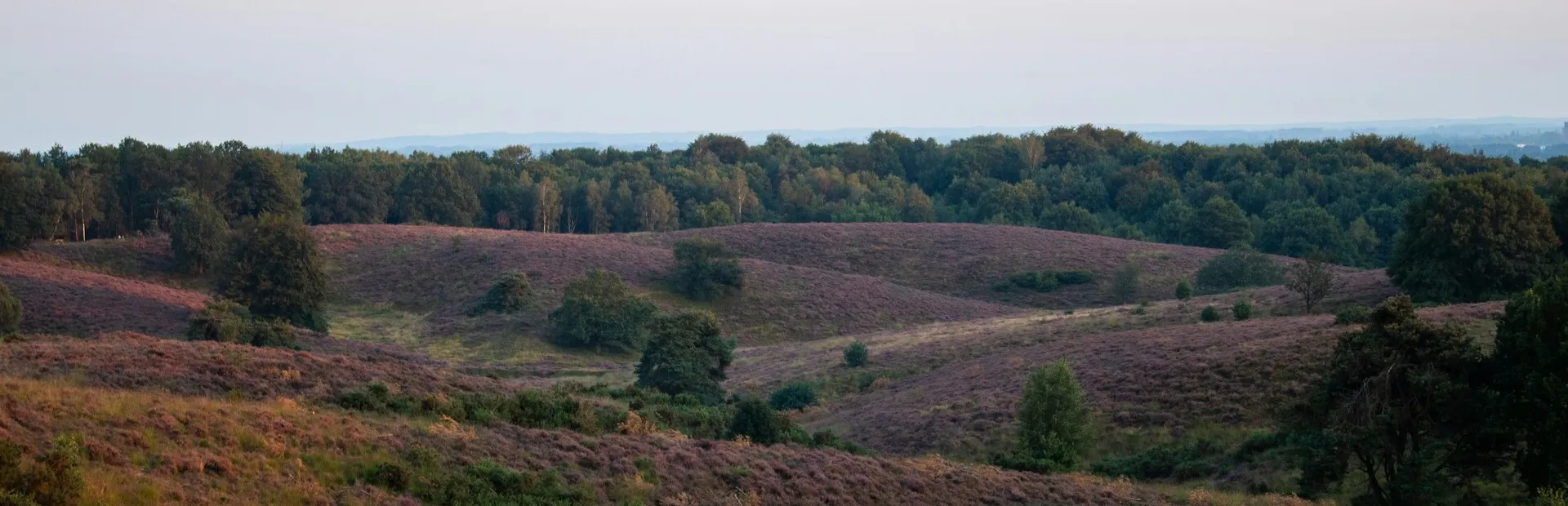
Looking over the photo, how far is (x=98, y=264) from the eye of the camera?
53031mm

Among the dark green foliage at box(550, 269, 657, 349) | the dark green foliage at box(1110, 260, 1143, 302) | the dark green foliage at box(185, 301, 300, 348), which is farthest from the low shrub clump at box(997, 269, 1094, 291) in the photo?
the dark green foliage at box(185, 301, 300, 348)

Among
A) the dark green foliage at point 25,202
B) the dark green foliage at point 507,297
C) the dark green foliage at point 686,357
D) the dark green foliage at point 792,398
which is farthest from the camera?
the dark green foliage at point 25,202

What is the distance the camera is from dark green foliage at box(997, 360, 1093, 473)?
23078 millimetres

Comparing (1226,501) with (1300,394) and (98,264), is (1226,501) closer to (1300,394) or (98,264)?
(1300,394)

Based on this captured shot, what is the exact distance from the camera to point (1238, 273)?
57.8 m

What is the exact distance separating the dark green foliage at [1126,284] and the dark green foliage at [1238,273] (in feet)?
10.7

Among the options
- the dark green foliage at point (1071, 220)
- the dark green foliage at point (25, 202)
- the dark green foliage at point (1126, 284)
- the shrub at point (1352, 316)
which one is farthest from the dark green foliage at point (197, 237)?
the dark green foliage at point (1071, 220)

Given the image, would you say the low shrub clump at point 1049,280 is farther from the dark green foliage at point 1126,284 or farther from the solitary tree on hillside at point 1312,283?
the solitary tree on hillside at point 1312,283

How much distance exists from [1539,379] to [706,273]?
134ft

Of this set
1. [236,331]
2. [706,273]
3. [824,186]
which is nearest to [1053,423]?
[236,331]

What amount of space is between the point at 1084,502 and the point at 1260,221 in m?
71.8

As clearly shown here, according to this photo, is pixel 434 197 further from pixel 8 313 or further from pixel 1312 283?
pixel 1312 283

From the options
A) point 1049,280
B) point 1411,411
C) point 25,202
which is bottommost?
point 1049,280

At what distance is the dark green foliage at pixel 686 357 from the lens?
32.1 metres
